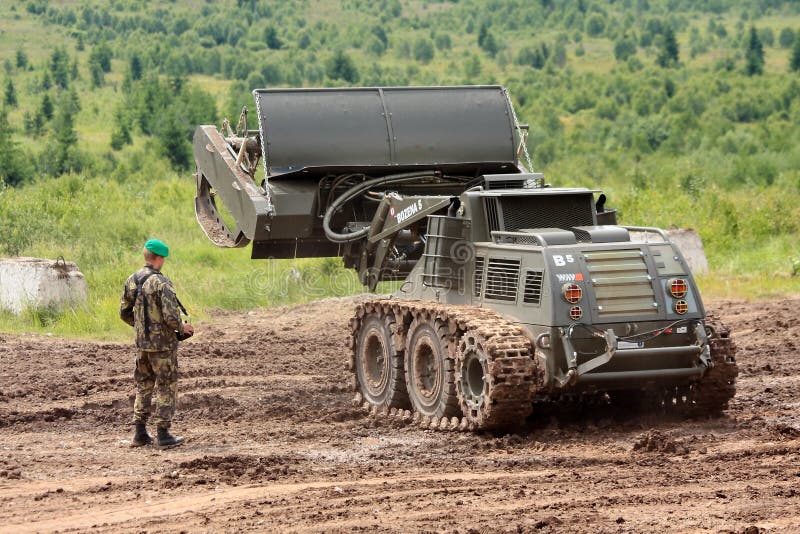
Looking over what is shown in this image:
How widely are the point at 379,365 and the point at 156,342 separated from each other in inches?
114

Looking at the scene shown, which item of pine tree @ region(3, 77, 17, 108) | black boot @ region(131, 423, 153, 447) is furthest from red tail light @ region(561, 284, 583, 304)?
pine tree @ region(3, 77, 17, 108)

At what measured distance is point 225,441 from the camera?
37.5 ft

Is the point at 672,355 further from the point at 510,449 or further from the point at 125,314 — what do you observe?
the point at 125,314

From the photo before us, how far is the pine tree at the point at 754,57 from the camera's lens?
7550cm

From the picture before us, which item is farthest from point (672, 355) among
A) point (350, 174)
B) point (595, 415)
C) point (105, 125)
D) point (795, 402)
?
point (105, 125)

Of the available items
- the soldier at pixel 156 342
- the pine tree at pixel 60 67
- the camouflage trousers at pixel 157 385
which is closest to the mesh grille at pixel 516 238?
the soldier at pixel 156 342

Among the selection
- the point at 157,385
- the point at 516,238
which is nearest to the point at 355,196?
the point at 516,238

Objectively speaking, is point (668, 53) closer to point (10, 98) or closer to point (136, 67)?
point (136, 67)

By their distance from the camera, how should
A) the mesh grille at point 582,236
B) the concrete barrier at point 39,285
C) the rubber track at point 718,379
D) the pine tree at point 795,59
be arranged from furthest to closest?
the pine tree at point 795,59
the concrete barrier at point 39,285
the mesh grille at point 582,236
the rubber track at point 718,379

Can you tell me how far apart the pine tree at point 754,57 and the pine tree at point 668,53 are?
14.6 ft

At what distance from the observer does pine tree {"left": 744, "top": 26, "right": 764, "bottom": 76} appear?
75.5 meters

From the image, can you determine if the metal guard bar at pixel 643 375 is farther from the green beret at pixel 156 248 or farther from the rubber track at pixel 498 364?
the green beret at pixel 156 248

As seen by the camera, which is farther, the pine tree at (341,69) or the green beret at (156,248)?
the pine tree at (341,69)

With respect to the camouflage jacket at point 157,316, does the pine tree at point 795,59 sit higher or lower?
higher
